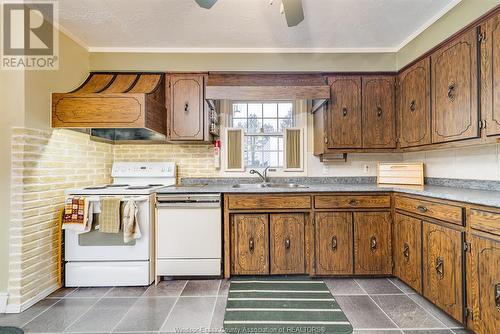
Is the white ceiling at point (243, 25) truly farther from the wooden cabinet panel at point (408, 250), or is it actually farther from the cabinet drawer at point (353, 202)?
the wooden cabinet panel at point (408, 250)

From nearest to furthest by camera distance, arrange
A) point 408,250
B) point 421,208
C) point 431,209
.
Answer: point 431,209 < point 421,208 < point 408,250

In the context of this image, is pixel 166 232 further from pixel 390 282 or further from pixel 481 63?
pixel 481 63

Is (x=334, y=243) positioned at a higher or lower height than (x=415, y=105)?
lower

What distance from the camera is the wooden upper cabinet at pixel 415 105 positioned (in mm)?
2469

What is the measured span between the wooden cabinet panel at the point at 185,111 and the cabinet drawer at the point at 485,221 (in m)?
2.42

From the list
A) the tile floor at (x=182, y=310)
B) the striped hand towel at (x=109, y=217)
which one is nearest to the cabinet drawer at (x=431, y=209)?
the tile floor at (x=182, y=310)

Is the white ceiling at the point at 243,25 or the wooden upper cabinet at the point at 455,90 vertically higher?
the white ceiling at the point at 243,25

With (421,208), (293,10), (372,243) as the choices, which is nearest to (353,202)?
(372,243)

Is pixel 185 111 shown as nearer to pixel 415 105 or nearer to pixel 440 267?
pixel 415 105

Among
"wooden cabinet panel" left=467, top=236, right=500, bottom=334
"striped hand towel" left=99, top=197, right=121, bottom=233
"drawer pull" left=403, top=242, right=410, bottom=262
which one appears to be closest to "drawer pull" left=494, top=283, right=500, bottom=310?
"wooden cabinet panel" left=467, top=236, right=500, bottom=334

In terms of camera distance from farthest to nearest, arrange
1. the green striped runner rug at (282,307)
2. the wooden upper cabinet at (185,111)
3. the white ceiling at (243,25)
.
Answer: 1. the wooden upper cabinet at (185,111)
2. the white ceiling at (243,25)
3. the green striped runner rug at (282,307)

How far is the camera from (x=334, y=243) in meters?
2.54

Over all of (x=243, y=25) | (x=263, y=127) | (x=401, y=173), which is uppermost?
(x=243, y=25)

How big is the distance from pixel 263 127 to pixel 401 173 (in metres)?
1.66
